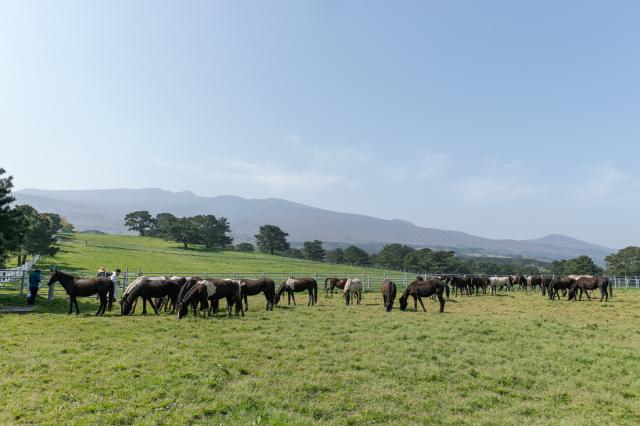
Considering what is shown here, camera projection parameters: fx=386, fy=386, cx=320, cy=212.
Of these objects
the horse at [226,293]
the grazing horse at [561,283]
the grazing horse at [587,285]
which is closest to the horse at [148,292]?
the horse at [226,293]

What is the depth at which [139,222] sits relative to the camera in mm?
118938

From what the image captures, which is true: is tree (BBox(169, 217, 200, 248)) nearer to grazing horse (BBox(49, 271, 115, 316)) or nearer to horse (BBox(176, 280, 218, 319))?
grazing horse (BBox(49, 271, 115, 316))

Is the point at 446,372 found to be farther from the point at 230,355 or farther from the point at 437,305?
the point at 437,305

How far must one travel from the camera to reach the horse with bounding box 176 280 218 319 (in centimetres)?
1551

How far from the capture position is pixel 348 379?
27.8 ft

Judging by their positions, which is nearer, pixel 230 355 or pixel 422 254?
pixel 230 355

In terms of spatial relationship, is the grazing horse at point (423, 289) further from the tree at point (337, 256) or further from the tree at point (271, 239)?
the tree at point (337, 256)

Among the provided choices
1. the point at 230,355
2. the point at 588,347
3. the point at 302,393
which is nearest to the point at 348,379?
the point at 302,393

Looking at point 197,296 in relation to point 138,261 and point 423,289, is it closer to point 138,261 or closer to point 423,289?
point 423,289

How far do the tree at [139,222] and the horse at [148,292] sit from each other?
10908 cm

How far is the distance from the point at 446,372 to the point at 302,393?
3715 millimetres

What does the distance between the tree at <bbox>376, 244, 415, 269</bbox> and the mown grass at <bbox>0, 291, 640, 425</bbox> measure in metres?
107

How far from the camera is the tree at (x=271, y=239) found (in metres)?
112

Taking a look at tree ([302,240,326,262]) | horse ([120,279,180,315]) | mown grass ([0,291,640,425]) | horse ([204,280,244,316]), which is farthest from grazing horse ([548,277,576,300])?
tree ([302,240,326,262])
